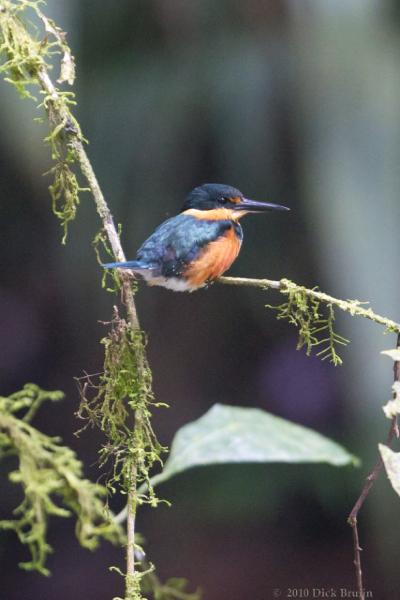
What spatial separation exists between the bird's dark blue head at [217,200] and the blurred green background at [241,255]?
0.87 metres

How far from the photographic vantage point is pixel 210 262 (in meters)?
1.05

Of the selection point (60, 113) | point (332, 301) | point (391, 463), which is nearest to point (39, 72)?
point (60, 113)

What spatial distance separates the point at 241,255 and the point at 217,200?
1776mm

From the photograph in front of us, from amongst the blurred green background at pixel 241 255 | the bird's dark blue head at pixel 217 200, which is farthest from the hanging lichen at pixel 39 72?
the blurred green background at pixel 241 255

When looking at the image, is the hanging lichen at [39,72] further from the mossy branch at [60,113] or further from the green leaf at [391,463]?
the green leaf at [391,463]

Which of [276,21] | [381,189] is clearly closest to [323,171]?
[381,189]

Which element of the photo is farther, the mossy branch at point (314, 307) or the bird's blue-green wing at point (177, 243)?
the bird's blue-green wing at point (177, 243)

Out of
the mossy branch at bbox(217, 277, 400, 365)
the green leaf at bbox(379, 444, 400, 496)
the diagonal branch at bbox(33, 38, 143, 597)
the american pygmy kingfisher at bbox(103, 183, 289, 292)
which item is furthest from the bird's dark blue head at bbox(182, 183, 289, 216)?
the green leaf at bbox(379, 444, 400, 496)

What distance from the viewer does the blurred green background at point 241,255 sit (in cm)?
217

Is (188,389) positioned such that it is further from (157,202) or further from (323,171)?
(323,171)

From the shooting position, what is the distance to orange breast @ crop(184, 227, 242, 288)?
1.04 metres

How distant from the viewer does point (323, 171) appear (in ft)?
7.07

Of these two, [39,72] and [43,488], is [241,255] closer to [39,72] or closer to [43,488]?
[39,72]

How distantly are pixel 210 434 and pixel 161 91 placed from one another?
6.98 feet
